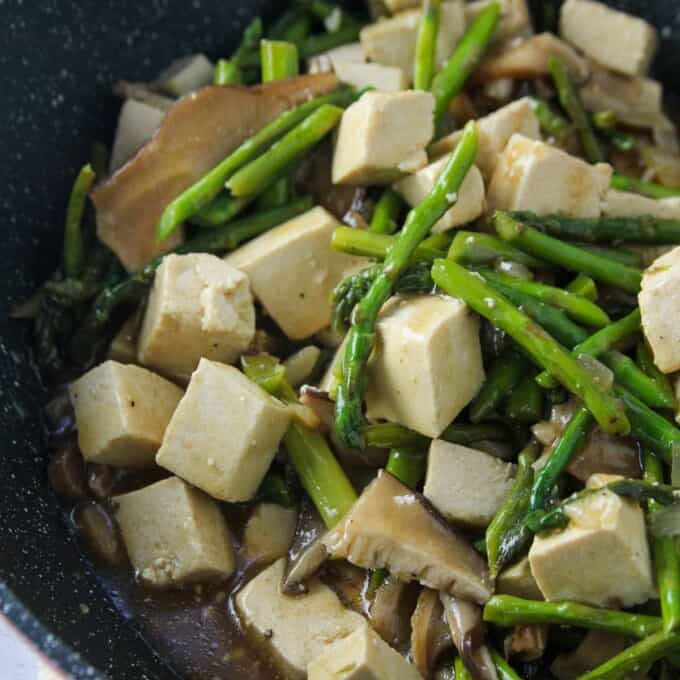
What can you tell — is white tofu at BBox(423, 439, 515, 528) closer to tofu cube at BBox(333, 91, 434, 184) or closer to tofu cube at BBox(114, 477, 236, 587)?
tofu cube at BBox(114, 477, 236, 587)

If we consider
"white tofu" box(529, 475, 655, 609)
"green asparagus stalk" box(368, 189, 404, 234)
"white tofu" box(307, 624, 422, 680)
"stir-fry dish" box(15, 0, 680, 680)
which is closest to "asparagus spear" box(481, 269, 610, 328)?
"stir-fry dish" box(15, 0, 680, 680)

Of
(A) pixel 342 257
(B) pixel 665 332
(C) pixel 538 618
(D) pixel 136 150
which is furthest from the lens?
(D) pixel 136 150

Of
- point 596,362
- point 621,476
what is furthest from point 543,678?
point 596,362

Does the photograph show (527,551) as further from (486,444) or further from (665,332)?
(665,332)

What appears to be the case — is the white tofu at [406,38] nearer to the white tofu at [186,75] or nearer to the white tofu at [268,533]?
the white tofu at [186,75]

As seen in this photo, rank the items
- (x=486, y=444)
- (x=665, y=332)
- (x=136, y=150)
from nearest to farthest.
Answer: (x=665, y=332), (x=486, y=444), (x=136, y=150)

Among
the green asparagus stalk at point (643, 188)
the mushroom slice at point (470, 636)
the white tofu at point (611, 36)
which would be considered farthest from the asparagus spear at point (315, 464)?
the white tofu at point (611, 36)

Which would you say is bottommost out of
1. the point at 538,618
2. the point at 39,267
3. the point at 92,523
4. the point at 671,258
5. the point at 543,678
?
the point at 543,678
